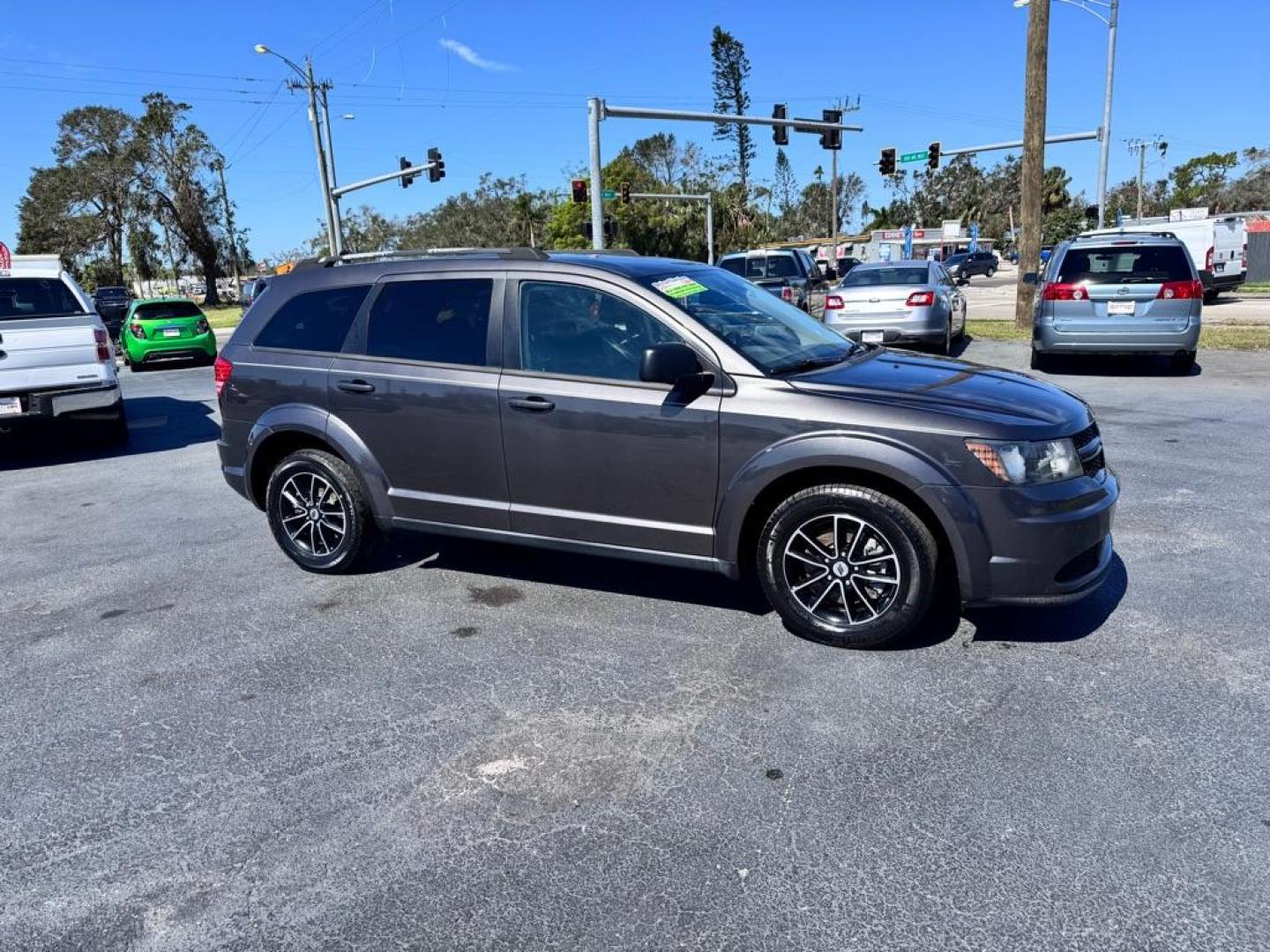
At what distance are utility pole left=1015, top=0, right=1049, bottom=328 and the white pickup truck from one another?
14.7 metres

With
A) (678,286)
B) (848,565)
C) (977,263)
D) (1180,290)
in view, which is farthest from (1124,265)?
(977,263)

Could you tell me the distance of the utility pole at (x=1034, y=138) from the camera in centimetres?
1683

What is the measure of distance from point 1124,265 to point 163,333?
17.5m

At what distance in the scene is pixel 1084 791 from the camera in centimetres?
299

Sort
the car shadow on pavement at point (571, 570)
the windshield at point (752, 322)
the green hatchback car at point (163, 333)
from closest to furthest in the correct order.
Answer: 1. the windshield at point (752, 322)
2. the car shadow on pavement at point (571, 570)
3. the green hatchback car at point (163, 333)

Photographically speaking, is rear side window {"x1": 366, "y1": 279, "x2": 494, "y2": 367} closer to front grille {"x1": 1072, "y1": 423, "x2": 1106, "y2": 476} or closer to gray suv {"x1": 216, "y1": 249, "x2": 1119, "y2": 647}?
gray suv {"x1": 216, "y1": 249, "x2": 1119, "y2": 647}

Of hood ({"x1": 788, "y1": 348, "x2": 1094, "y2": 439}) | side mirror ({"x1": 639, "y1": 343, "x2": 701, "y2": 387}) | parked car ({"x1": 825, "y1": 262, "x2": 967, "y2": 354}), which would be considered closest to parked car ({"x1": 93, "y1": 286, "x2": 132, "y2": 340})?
parked car ({"x1": 825, "y1": 262, "x2": 967, "y2": 354})

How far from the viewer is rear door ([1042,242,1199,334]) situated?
11.2 m

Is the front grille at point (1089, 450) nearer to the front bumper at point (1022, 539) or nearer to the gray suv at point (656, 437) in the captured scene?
the gray suv at point (656, 437)

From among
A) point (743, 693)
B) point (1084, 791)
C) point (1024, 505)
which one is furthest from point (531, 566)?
point (1084, 791)

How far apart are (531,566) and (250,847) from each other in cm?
270

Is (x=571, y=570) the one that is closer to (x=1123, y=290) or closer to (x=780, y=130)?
(x=1123, y=290)

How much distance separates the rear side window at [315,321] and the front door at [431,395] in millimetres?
127

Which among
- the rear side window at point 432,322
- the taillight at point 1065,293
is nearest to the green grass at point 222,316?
the taillight at point 1065,293
